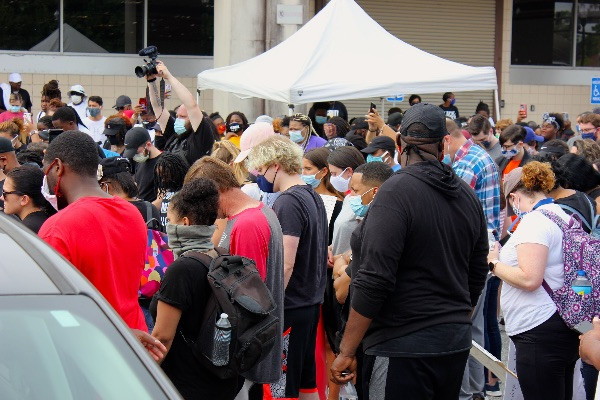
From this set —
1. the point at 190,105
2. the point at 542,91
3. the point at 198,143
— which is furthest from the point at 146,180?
the point at 542,91

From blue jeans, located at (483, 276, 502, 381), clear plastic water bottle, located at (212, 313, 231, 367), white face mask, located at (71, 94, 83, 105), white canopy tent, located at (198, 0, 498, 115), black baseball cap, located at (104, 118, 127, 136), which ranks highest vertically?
white canopy tent, located at (198, 0, 498, 115)

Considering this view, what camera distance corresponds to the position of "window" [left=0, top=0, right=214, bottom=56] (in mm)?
18531

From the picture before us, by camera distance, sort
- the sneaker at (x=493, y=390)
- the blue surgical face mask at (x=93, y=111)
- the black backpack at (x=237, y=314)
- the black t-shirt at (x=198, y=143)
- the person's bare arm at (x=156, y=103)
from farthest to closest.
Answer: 1. the blue surgical face mask at (x=93, y=111)
2. the person's bare arm at (x=156, y=103)
3. the black t-shirt at (x=198, y=143)
4. the sneaker at (x=493, y=390)
5. the black backpack at (x=237, y=314)

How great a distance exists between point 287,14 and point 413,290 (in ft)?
47.4

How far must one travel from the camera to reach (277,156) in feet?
18.7

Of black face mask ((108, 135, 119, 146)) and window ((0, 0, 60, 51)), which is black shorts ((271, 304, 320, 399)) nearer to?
black face mask ((108, 135, 119, 146))

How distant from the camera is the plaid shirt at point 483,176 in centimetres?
805

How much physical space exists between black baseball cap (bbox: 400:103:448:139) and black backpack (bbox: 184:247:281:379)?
0.99 m

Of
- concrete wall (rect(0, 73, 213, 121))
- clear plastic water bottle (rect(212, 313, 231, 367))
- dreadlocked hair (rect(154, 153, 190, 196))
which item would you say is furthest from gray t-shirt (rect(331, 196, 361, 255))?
concrete wall (rect(0, 73, 213, 121))

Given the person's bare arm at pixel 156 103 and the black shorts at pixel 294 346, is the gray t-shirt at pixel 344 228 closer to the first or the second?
the black shorts at pixel 294 346

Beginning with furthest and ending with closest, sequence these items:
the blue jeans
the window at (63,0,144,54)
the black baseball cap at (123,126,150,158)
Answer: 1. the window at (63,0,144,54)
2. the black baseball cap at (123,126,150,158)
3. the blue jeans

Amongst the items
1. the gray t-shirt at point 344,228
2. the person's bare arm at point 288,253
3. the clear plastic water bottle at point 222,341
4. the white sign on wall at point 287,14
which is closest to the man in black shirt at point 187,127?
the gray t-shirt at point 344,228

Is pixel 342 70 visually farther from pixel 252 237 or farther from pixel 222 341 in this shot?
pixel 222 341

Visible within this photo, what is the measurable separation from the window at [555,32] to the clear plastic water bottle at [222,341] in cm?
2059
